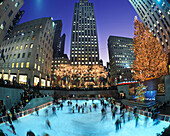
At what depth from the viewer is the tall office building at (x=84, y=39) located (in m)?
98.4

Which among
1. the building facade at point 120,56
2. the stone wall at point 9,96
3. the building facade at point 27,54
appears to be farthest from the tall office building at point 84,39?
the stone wall at point 9,96

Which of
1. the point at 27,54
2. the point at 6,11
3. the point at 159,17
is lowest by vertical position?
the point at 27,54

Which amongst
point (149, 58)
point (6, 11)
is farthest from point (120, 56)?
point (6, 11)

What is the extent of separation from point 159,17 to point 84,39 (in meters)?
70.5

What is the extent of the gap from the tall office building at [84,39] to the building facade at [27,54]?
51.1 metres

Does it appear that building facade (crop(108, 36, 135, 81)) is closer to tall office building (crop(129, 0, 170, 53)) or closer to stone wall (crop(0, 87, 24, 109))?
tall office building (crop(129, 0, 170, 53))

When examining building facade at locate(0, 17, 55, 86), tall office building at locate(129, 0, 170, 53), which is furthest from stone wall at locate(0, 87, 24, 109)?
tall office building at locate(129, 0, 170, 53)

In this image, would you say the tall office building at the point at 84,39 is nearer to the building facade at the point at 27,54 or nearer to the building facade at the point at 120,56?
the building facade at the point at 120,56

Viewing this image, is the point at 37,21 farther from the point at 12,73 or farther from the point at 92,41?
the point at 92,41

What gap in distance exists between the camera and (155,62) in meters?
25.8

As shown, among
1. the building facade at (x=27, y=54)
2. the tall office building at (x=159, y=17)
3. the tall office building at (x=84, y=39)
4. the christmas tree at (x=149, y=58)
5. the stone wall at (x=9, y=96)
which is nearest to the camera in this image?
the stone wall at (x=9, y=96)

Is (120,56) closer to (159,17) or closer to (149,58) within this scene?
(159,17)

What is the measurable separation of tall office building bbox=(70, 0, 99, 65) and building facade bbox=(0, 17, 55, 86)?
51146mm

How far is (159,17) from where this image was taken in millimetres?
43125
